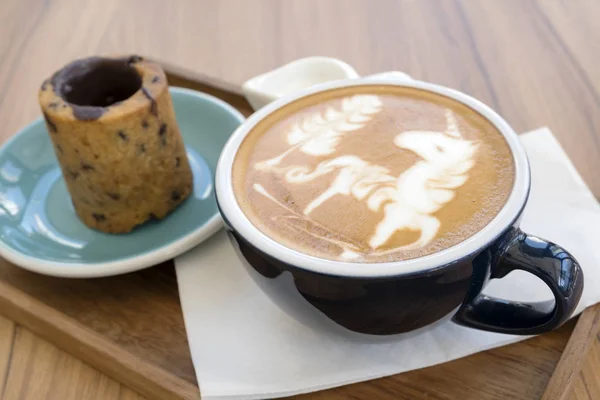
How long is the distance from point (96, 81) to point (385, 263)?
456 mm

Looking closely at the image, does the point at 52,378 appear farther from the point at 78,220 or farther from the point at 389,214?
the point at 389,214

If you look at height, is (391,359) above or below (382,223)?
below

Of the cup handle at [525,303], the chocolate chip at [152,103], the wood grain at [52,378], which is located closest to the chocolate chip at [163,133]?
the chocolate chip at [152,103]

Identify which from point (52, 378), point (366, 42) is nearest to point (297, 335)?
point (52, 378)

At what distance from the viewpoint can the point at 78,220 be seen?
77 centimetres

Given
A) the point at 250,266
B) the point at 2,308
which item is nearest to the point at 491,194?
the point at 250,266

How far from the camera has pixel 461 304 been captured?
1.70 feet

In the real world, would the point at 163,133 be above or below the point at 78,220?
above

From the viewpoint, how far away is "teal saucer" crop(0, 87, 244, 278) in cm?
66

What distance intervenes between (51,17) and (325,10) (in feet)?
1.79

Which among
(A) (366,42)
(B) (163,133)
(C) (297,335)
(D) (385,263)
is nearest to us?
(D) (385,263)

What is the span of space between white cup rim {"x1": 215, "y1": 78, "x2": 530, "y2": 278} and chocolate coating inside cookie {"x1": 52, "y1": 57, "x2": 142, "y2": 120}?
8.0 inches

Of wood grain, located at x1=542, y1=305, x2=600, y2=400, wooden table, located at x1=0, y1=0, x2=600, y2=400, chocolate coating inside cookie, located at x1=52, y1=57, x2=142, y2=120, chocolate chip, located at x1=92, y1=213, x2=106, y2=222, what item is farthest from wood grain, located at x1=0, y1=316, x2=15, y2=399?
wood grain, located at x1=542, y1=305, x2=600, y2=400

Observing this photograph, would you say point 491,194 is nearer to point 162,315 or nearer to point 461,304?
point 461,304
